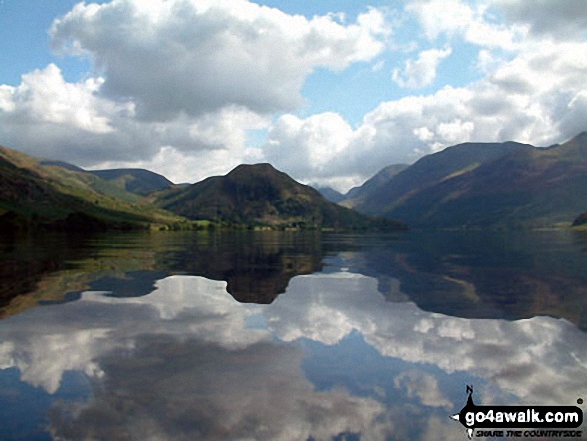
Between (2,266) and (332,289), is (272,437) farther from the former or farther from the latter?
(2,266)

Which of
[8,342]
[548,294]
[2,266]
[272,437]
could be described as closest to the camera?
[272,437]

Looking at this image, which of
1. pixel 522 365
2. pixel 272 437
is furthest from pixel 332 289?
pixel 272 437

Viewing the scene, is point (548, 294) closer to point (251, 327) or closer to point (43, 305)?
point (251, 327)

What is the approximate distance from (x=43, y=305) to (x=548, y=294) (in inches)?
1726

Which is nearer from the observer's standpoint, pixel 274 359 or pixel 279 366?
pixel 279 366

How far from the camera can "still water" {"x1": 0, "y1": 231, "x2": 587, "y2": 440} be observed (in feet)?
45.9

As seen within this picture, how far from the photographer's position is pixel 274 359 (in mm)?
20703

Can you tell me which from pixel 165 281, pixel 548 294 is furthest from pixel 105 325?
pixel 548 294

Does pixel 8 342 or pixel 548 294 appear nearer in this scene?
pixel 8 342

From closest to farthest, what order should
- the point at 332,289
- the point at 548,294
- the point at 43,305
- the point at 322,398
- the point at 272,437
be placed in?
the point at 272,437
the point at 322,398
the point at 43,305
the point at 548,294
the point at 332,289

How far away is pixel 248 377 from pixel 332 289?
25.5 meters

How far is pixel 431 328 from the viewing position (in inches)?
1073

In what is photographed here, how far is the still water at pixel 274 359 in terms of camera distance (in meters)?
14.0

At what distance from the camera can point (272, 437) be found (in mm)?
13062
